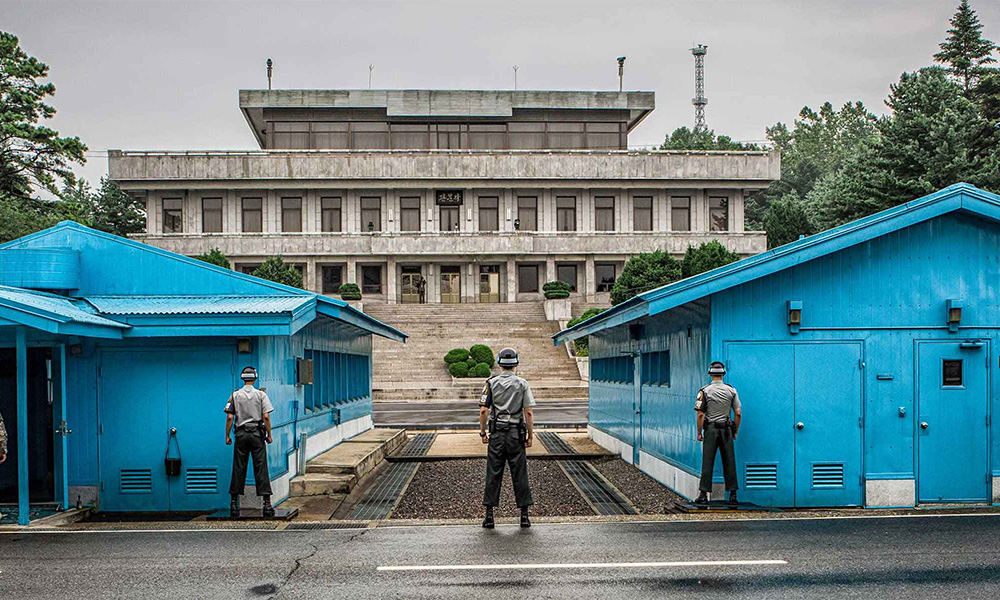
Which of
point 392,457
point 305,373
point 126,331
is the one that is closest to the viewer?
point 126,331

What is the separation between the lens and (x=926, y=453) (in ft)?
41.6

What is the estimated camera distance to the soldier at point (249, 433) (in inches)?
467

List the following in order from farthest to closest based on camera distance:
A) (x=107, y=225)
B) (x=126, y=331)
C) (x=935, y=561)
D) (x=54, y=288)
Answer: (x=107, y=225) < (x=54, y=288) < (x=126, y=331) < (x=935, y=561)

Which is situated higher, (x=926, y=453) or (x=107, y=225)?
(x=107, y=225)

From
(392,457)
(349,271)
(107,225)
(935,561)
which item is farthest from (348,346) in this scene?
(107,225)

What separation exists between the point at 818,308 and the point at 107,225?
6848 cm

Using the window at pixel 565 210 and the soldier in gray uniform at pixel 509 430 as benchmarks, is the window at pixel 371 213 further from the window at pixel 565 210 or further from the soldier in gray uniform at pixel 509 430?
the soldier in gray uniform at pixel 509 430

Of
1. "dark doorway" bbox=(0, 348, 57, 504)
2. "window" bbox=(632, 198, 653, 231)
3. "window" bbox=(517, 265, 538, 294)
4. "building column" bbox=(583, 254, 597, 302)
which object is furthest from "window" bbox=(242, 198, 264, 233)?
"dark doorway" bbox=(0, 348, 57, 504)

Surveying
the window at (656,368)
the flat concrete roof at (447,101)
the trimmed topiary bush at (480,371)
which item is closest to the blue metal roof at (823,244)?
the window at (656,368)

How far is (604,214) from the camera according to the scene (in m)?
62.9

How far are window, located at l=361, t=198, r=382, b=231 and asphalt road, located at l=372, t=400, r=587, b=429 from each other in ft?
91.9

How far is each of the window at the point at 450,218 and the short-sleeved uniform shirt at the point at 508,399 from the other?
2041 inches

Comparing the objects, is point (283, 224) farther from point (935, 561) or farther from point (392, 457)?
point (935, 561)

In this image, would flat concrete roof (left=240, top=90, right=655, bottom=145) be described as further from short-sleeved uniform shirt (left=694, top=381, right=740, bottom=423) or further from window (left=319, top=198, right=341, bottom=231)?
short-sleeved uniform shirt (left=694, top=381, right=740, bottom=423)
